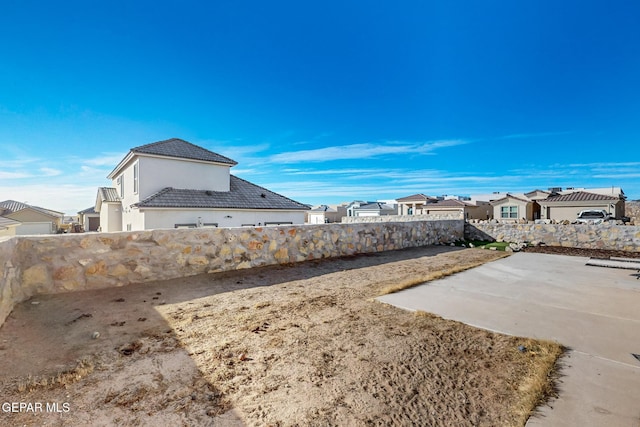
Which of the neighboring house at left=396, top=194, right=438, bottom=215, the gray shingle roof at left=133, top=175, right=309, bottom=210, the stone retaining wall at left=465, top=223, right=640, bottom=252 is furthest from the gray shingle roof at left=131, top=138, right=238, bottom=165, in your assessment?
the neighboring house at left=396, top=194, right=438, bottom=215

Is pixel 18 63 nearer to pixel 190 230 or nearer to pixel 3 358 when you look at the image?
pixel 190 230

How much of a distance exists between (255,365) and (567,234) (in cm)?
1317

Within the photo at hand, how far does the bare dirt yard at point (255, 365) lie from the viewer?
5.61 feet

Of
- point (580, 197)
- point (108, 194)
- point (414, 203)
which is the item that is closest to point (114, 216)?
point (108, 194)

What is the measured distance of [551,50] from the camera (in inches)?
512

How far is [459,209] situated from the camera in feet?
99.6

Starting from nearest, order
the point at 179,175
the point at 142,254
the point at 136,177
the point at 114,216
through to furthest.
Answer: the point at 142,254 < the point at 136,177 < the point at 179,175 < the point at 114,216

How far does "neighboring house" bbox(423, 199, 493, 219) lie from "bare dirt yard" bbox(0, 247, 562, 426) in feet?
93.3

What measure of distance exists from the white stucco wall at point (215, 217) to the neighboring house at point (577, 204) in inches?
958

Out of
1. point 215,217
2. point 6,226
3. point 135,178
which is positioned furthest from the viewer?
point 215,217

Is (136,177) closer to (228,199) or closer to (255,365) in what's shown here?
(228,199)

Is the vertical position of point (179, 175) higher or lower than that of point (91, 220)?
higher

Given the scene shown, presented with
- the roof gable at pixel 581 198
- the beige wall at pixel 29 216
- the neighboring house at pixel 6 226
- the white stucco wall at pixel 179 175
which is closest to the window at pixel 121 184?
the white stucco wall at pixel 179 175

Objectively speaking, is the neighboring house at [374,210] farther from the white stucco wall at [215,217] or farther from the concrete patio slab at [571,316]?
the concrete patio slab at [571,316]
